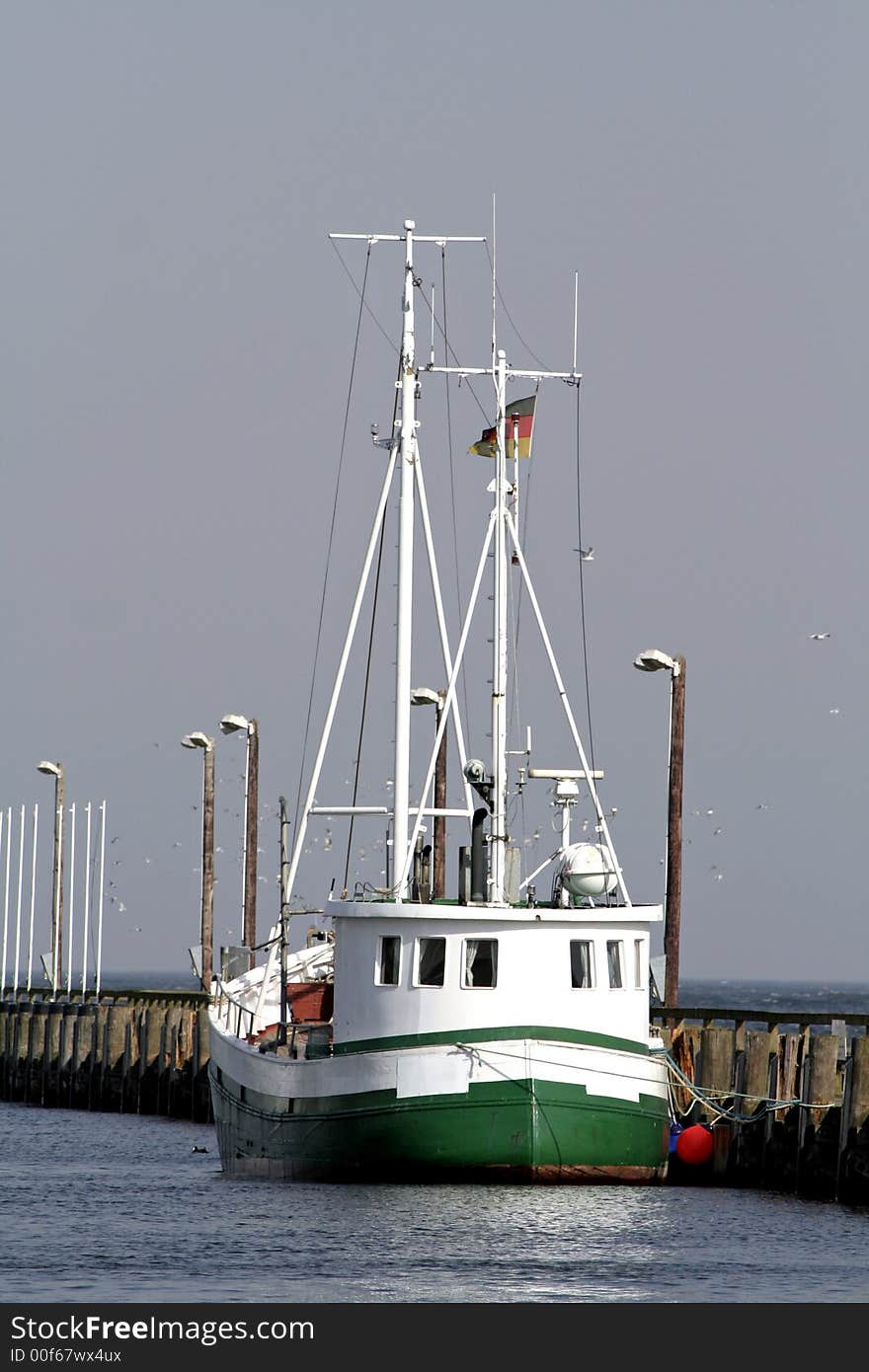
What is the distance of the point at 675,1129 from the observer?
3647cm

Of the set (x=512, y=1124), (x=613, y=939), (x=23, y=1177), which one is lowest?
(x=23, y=1177)

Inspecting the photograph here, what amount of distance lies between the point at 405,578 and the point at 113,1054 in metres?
A: 26.1

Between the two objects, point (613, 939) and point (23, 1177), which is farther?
point (23, 1177)

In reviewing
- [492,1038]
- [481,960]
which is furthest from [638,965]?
[492,1038]

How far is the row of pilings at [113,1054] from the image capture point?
56906 millimetres

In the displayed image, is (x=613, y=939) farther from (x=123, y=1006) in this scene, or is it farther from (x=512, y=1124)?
(x=123, y=1006)

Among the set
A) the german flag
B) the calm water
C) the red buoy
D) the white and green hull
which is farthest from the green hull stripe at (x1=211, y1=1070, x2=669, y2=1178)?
the german flag

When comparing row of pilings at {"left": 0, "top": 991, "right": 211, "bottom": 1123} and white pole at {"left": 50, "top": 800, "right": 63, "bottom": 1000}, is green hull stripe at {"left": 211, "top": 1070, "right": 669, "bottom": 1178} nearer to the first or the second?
row of pilings at {"left": 0, "top": 991, "right": 211, "bottom": 1123}

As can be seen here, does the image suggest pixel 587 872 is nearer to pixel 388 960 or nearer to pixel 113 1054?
pixel 388 960

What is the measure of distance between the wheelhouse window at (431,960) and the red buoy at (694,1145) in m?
5.28

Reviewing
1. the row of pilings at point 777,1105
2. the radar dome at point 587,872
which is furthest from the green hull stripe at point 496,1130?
the radar dome at point 587,872

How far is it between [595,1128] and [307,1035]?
7.97 meters

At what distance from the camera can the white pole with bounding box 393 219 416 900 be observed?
37.8m
